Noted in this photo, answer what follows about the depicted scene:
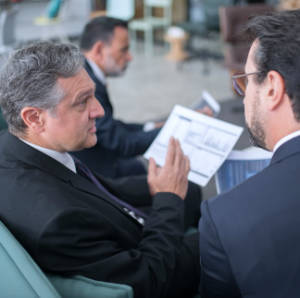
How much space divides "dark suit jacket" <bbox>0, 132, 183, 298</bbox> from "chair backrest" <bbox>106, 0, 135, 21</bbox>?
6.19 m

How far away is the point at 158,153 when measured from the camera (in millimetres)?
1589

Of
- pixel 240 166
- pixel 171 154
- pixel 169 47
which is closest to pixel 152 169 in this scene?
pixel 171 154

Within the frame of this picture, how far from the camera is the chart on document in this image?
1.41 metres

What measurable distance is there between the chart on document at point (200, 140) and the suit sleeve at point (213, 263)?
1.81ft

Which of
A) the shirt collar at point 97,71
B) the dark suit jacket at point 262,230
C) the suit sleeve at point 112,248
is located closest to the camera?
the dark suit jacket at point 262,230

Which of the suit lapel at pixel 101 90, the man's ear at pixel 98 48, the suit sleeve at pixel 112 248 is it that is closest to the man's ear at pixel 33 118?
the suit sleeve at pixel 112 248

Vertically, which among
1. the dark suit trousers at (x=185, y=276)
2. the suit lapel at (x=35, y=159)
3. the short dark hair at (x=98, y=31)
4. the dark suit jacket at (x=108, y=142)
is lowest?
the dark suit trousers at (x=185, y=276)

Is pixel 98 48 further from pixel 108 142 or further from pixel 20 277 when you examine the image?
pixel 20 277

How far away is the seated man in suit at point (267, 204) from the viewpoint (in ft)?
2.42

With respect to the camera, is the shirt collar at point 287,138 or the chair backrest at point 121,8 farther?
the chair backrest at point 121,8

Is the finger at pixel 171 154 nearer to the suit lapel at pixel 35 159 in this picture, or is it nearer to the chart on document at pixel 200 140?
the chart on document at pixel 200 140

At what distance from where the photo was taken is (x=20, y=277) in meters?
0.77

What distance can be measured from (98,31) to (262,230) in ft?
5.53

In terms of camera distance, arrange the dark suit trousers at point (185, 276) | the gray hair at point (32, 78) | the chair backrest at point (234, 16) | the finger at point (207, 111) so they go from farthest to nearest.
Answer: the chair backrest at point (234, 16) → the finger at point (207, 111) → the dark suit trousers at point (185, 276) → the gray hair at point (32, 78)
